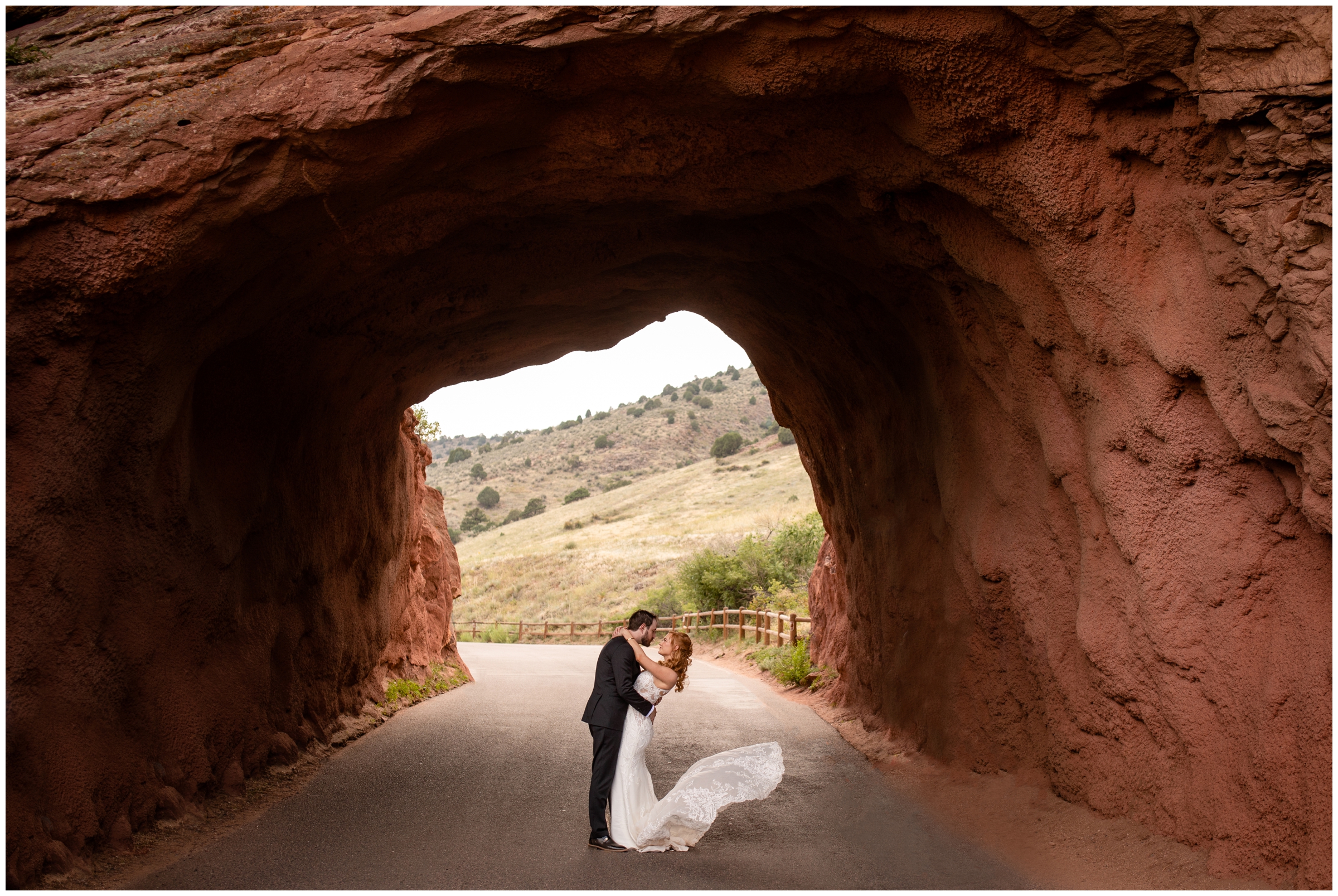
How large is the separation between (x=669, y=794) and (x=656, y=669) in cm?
95

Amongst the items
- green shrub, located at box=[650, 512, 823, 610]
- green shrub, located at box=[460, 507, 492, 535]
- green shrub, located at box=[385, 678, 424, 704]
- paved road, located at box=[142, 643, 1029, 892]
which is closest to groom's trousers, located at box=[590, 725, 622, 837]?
paved road, located at box=[142, 643, 1029, 892]

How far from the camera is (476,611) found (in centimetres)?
4550

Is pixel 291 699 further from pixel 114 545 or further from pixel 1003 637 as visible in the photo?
pixel 1003 637

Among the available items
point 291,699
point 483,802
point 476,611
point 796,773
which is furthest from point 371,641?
point 476,611

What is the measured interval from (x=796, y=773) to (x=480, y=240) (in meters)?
6.07

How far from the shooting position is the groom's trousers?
6930 mm

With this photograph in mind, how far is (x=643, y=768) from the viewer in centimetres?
708

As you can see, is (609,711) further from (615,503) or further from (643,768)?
(615,503)

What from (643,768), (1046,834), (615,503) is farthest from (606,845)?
(615,503)

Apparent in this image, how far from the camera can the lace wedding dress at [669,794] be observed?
6863mm

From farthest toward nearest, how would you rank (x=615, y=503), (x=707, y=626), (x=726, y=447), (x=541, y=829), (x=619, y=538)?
(x=726, y=447) < (x=615, y=503) < (x=619, y=538) < (x=707, y=626) < (x=541, y=829)

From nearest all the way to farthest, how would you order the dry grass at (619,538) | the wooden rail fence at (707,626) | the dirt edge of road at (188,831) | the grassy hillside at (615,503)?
the dirt edge of road at (188,831)
the wooden rail fence at (707,626)
the dry grass at (619,538)
the grassy hillside at (615,503)

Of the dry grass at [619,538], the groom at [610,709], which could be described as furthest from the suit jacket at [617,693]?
the dry grass at [619,538]

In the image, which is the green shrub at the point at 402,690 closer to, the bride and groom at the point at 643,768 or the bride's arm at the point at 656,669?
the bride and groom at the point at 643,768
